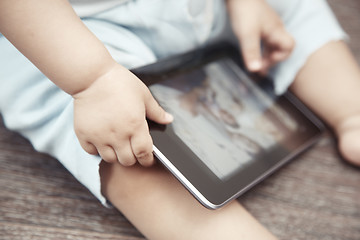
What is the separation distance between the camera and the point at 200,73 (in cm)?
48

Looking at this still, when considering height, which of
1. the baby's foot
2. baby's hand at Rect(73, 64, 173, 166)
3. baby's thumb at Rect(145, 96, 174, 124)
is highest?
baby's hand at Rect(73, 64, 173, 166)

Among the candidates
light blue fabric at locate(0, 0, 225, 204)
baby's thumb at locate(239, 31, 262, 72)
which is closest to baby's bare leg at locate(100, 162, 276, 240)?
light blue fabric at locate(0, 0, 225, 204)

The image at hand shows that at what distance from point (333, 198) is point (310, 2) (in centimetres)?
33

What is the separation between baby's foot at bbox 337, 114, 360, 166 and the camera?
526 millimetres

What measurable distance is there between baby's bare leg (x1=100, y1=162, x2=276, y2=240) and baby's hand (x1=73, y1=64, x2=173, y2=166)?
6 cm

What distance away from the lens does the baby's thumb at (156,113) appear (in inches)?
14.0

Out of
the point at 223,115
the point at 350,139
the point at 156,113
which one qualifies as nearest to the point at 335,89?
the point at 350,139

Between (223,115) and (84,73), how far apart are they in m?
0.20

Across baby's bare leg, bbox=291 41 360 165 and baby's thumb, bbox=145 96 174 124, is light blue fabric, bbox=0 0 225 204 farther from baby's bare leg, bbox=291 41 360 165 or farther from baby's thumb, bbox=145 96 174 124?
baby's bare leg, bbox=291 41 360 165

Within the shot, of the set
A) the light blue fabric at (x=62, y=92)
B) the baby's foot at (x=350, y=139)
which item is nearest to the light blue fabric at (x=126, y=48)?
the light blue fabric at (x=62, y=92)

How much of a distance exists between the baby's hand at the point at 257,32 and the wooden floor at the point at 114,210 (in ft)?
0.56

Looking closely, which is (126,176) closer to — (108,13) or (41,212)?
(41,212)

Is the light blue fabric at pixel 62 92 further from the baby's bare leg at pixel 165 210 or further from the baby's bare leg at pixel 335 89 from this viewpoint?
the baby's bare leg at pixel 335 89

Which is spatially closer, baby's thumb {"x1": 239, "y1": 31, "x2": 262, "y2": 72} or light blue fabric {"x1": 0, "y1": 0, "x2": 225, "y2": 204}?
light blue fabric {"x1": 0, "y1": 0, "x2": 225, "y2": 204}
